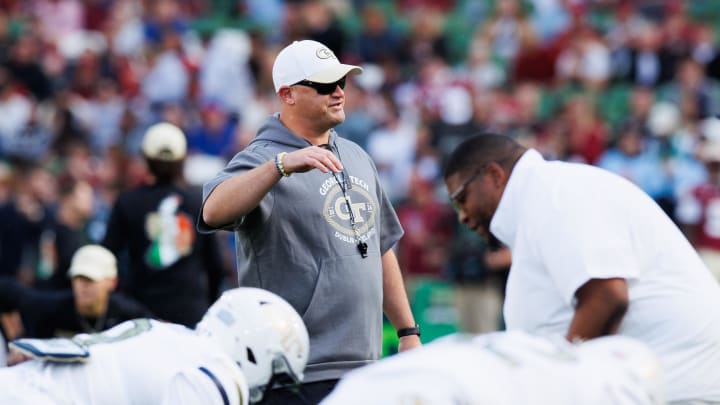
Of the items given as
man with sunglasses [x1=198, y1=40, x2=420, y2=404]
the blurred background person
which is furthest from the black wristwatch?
the blurred background person

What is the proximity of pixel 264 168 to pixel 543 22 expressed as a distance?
1203 cm

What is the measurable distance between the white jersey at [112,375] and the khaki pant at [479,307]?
22.9 feet

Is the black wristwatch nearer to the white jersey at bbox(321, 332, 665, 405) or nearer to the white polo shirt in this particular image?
the white polo shirt

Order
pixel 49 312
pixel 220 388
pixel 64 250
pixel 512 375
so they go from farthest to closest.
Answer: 1. pixel 64 250
2. pixel 49 312
3. pixel 220 388
4. pixel 512 375

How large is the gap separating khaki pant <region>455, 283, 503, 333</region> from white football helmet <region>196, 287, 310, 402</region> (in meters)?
7.21

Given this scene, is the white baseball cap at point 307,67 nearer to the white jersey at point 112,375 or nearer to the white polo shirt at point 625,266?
the white polo shirt at point 625,266

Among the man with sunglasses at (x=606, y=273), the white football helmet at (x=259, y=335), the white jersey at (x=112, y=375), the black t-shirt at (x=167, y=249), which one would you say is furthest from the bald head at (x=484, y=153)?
the black t-shirt at (x=167, y=249)

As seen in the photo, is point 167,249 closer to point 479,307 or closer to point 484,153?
point 484,153

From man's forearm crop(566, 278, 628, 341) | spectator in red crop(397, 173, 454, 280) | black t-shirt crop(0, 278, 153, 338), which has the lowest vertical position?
spectator in red crop(397, 173, 454, 280)

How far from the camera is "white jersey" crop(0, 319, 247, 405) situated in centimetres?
432

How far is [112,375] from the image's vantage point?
4348 millimetres

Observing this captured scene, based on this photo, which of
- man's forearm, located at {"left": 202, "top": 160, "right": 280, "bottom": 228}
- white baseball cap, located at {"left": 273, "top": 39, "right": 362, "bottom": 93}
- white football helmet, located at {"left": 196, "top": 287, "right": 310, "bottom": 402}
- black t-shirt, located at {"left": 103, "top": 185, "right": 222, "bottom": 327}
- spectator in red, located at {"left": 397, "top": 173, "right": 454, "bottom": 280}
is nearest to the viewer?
white football helmet, located at {"left": 196, "top": 287, "right": 310, "bottom": 402}

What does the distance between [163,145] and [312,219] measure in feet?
7.41

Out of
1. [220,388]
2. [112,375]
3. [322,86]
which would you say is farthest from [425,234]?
[220,388]
